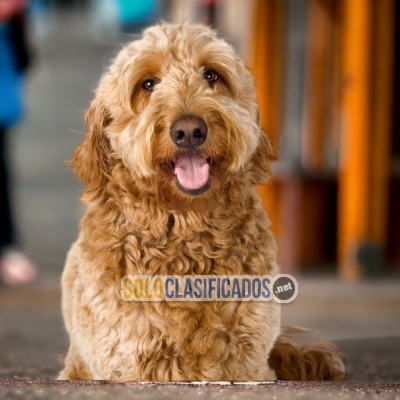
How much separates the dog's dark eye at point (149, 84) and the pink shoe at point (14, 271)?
2.49 metres

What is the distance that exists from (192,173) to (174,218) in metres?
0.15

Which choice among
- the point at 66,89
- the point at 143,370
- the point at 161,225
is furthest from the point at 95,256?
the point at 66,89

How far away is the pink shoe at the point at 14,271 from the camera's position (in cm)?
404

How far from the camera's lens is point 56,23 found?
17344mm

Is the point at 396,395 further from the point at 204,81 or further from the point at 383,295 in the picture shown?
the point at 383,295

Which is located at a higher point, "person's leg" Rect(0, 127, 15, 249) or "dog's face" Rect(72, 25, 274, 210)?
"person's leg" Rect(0, 127, 15, 249)

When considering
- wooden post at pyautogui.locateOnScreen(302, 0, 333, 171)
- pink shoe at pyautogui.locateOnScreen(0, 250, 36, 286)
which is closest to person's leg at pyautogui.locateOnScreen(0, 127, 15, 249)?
pink shoe at pyautogui.locateOnScreen(0, 250, 36, 286)

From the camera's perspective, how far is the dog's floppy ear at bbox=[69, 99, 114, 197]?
1709mm

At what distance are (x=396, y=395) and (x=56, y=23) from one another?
16711 millimetres

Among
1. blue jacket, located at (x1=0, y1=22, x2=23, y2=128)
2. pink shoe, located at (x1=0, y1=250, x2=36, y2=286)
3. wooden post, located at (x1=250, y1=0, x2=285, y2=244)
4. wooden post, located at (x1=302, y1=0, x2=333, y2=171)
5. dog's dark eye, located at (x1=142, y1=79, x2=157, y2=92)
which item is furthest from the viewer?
wooden post, located at (x1=302, y1=0, x2=333, y2=171)

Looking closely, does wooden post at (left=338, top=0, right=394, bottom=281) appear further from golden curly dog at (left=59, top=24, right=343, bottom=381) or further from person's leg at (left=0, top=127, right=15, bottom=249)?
golden curly dog at (left=59, top=24, right=343, bottom=381)

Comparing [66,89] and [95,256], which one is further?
[66,89]

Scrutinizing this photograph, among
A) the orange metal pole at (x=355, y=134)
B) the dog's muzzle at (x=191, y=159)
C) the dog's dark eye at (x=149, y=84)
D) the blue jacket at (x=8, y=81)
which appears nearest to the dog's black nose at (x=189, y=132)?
the dog's muzzle at (x=191, y=159)

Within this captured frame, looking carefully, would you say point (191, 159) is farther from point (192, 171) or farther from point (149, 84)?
point (149, 84)
